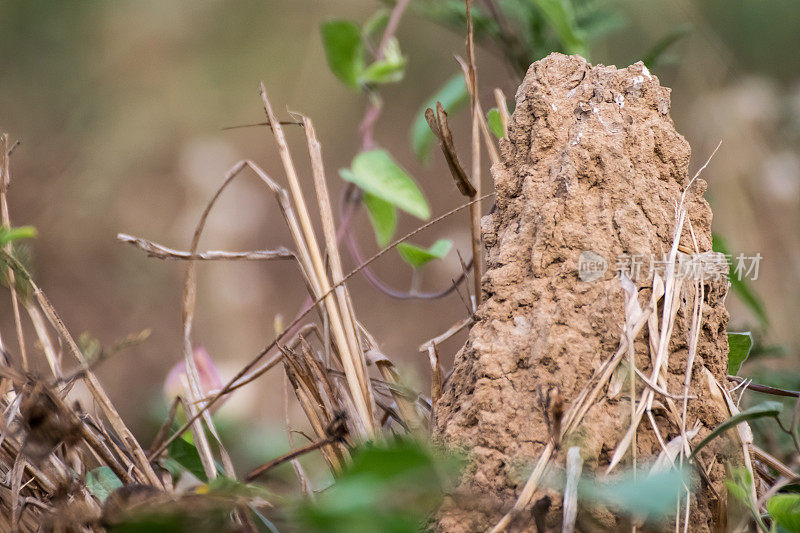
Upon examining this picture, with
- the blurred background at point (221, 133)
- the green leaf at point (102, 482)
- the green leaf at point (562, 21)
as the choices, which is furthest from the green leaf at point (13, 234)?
the blurred background at point (221, 133)

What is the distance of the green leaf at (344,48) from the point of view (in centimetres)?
111

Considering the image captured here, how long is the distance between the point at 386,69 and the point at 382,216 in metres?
→ 0.28

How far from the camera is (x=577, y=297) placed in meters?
0.56

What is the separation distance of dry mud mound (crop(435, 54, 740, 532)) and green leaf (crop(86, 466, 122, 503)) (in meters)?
0.32

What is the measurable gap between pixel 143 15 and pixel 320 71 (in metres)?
0.90

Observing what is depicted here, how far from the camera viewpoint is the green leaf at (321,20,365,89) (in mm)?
1109

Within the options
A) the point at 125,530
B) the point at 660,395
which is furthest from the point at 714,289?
the point at 125,530

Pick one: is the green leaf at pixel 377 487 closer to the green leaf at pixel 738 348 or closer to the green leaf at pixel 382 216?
the green leaf at pixel 738 348

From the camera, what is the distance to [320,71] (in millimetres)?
3244

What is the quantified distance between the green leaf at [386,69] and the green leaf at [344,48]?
22 mm

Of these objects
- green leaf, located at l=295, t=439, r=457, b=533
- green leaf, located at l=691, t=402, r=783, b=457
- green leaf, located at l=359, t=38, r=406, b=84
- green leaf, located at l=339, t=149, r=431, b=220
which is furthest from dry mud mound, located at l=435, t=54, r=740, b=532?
green leaf, located at l=359, t=38, r=406, b=84

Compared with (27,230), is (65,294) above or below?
below

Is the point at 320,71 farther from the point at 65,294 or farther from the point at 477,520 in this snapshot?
the point at 477,520

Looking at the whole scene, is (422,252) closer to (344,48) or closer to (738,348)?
(738,348)
